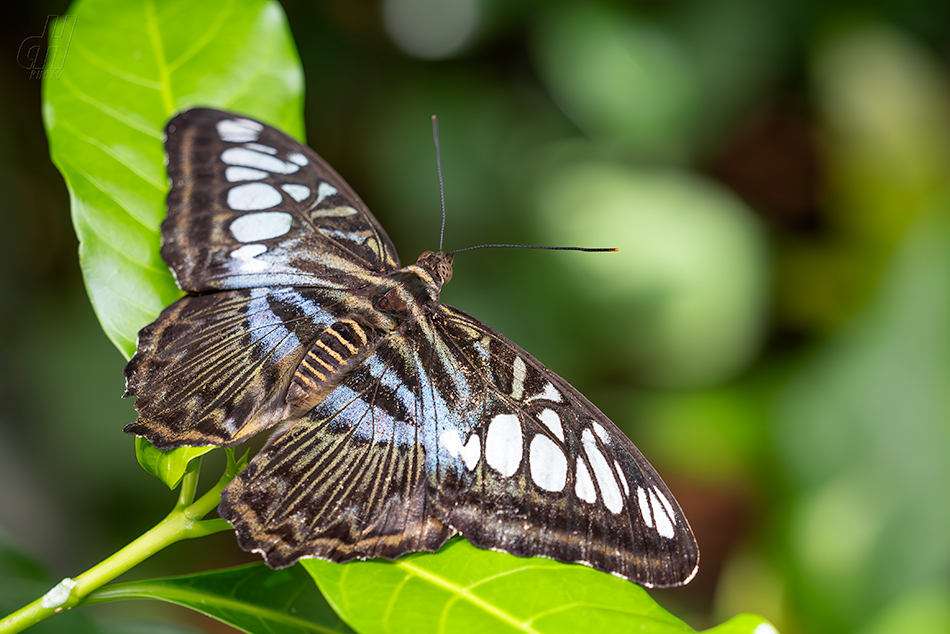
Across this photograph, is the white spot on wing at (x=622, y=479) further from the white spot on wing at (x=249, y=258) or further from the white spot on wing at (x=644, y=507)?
the white spot on wing at (x=249, y=258)

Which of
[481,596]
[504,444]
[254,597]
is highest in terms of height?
[504,444]

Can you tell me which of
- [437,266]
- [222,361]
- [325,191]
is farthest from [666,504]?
[325,191]

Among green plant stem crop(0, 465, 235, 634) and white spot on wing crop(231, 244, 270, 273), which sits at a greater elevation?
white spot on wing crop(231, 244, 270, 273)

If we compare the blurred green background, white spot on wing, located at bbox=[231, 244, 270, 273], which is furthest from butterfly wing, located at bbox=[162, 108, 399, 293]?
the blurred green background

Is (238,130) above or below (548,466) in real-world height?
above

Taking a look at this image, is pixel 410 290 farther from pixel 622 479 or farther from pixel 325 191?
pixel 622 479

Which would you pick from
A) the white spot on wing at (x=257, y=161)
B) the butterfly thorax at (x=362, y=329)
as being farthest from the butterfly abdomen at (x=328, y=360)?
the white spot on wing at (x=257, y=161)

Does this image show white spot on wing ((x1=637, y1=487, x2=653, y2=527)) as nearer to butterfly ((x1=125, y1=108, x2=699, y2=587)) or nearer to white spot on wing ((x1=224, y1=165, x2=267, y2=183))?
butterfly ((x1=125, y1=108, x2=699, y2=587))
